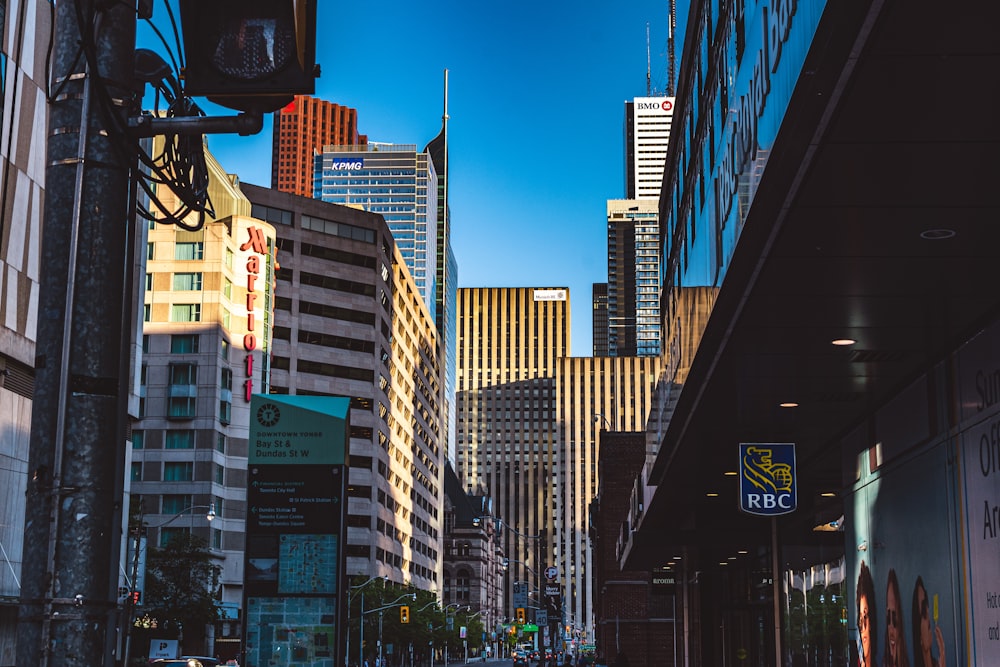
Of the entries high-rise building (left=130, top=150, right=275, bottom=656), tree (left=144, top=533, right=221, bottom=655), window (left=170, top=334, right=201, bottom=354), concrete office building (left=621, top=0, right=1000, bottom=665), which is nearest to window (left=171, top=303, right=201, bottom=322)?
high-rise building (left=130, top=150, right=275, bottom=656)

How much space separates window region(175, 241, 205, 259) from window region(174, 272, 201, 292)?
1443 millimetres

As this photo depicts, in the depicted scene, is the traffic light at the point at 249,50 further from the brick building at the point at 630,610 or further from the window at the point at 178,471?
the window at the point at 178,471

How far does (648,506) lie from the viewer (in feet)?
121

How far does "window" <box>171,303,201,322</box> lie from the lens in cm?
9451

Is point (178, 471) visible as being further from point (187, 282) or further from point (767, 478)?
point (767, 478)

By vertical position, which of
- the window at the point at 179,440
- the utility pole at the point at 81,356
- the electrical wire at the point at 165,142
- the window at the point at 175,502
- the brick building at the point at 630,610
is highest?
the window at the point at 179,440

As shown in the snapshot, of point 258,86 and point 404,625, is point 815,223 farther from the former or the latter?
point 404,625

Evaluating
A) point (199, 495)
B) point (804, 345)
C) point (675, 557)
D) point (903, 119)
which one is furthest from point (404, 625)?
point (903, 119)

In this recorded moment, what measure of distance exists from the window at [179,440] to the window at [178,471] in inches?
48.4

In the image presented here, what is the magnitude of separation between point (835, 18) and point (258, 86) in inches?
178

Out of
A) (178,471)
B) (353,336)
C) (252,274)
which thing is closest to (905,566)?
(178,471)

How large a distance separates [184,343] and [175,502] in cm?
1236

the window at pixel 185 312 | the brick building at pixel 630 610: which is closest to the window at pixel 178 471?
the window at pixel 185 312

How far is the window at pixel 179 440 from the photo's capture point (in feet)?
301
